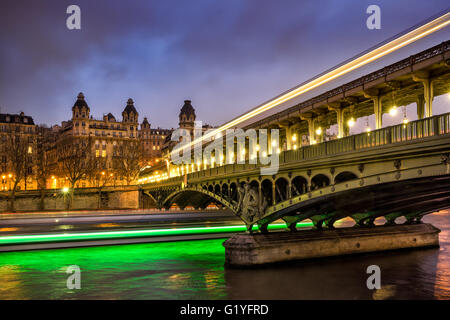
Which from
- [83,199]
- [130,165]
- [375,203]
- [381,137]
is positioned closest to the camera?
[381,137]

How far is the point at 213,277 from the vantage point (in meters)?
23.2

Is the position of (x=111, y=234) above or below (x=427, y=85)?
below

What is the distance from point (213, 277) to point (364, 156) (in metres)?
10.7

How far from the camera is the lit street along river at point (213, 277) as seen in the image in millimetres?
19594

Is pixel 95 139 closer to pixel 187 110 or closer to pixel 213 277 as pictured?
pixel 187 110

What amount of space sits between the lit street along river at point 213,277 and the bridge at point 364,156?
345 centimetres

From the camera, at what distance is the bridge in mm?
15727

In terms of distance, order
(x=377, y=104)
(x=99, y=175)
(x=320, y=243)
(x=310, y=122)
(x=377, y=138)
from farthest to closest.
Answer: (x=99, y=175) < (x=320, y=243) < (x=310, y=122) < (x=377, y=104) < (x=377, y=138)

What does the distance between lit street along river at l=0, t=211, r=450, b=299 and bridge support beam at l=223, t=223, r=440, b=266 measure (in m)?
0.56

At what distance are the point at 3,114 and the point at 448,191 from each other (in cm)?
13199

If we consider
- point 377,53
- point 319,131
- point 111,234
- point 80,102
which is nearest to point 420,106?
point 377,53

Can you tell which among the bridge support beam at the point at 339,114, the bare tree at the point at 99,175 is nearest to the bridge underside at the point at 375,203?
the bridge support beam at the point at 339,114

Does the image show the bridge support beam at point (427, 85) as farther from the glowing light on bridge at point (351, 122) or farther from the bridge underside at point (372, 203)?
the glowing light on bridge at point (351, 122)

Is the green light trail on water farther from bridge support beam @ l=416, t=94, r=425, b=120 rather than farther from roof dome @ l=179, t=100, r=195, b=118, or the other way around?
roof dome @ l=179, t=100, r=195, b=118
